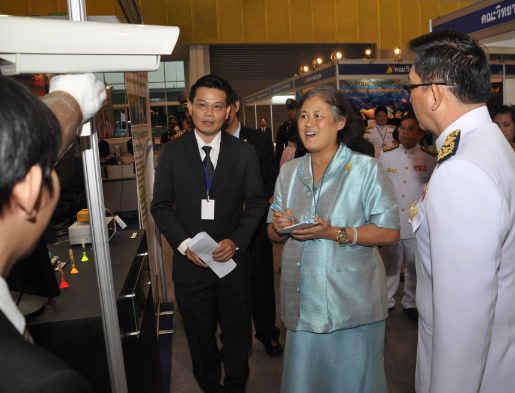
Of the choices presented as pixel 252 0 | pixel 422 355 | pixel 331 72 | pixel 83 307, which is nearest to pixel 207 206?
pixel 83 307

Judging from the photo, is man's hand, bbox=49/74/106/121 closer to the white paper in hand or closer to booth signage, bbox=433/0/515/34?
the white paper in hand

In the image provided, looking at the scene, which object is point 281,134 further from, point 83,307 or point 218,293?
point 83,307

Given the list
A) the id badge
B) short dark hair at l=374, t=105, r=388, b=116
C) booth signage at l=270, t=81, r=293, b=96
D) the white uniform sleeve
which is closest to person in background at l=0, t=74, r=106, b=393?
the white uniform sleeve

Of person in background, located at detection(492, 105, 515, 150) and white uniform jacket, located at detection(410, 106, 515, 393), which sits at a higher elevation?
person in background, located at detection(492, 105, 515, 150)

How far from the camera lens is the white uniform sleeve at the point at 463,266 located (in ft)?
3.22

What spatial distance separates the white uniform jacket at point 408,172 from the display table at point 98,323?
2.27m

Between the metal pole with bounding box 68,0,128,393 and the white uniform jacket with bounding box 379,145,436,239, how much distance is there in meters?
2.81

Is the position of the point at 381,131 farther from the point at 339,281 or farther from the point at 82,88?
the point at 82,88

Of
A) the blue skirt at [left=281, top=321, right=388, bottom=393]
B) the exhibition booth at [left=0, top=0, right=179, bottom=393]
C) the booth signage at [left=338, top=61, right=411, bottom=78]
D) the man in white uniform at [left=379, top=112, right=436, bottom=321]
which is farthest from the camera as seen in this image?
the booth signage at [left=338, top=61, right=411, bottom=78]

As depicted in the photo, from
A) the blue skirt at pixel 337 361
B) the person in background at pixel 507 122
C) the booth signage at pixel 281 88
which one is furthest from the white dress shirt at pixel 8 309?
the booth signage at pixel 281 88

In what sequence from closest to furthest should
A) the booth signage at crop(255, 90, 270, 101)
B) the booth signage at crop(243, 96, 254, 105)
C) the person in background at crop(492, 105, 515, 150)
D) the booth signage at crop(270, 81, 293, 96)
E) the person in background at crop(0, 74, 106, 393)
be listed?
1. the person in background at crop(0, 74, 106, 393)
2. the person in background at crop(492, 105, 515, 150)
3. the booth signage at crop(270, 81, 293, 96)
4. the booth signage at crop(255, 90, 270, 101)
5. the booth signage at crop(243, 96, 254, 105)

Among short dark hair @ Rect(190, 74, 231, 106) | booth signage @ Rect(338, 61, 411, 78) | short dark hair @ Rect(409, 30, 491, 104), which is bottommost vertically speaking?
short dark hair @ Rect(409, 30, 491, 104)

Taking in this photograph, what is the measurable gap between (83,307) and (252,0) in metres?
14.5

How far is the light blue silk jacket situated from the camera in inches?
67.7
